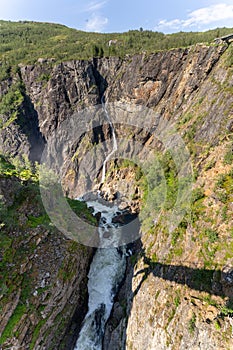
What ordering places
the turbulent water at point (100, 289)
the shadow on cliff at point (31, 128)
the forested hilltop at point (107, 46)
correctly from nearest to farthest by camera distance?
1. the turbulent water at point (100, 289)
2. the forested hilltop at point (107, 46)
3. the shadow on cliff at point (31, 128)

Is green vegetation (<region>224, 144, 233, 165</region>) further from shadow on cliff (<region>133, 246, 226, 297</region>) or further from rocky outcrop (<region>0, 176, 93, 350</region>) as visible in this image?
rocky outcrop (<region>0, 176, 93, 350</region>)

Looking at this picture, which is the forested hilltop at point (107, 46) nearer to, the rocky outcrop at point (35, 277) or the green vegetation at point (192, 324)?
the rocky outcrop at point (35, 277)

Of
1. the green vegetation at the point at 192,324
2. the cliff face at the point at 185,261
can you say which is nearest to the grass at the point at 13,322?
the cliff face at the point at 185,261

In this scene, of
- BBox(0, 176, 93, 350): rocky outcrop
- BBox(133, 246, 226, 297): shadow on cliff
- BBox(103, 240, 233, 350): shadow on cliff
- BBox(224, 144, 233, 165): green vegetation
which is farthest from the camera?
BBox(224, 144, 233, 165): green vegetation

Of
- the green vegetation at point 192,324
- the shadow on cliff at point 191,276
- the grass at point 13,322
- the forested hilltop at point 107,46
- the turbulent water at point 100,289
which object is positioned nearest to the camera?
the green vegetation at point 192,324

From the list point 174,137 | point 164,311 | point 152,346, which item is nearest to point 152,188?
point 174,137

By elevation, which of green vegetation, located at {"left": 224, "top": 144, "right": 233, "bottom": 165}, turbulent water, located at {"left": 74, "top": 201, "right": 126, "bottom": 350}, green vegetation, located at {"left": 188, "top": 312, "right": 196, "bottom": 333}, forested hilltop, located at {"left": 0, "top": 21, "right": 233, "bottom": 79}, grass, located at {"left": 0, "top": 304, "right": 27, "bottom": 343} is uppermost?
forested hilltop, located at {"left": 0, "top": 21, "right": 233, "bottom": 79}

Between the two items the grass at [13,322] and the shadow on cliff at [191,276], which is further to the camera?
the grass at [13,322]

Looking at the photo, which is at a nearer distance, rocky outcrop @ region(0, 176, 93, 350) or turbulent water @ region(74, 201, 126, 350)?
rocky outcrop @ region(0, 176, 93, 350)

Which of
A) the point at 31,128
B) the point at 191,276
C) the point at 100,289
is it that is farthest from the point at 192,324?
the point at 31,128

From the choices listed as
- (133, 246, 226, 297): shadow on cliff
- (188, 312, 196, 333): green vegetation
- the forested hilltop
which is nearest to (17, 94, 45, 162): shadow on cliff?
the forested hilltop
